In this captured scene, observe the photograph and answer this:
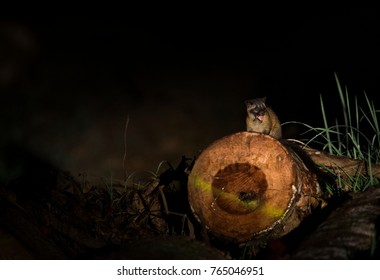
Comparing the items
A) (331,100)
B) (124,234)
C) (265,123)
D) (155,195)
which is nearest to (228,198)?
(124,234)

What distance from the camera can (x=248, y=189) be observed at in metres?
3.56

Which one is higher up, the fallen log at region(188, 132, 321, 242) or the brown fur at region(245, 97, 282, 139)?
the brown fur at region(245, 97, 282, 139)

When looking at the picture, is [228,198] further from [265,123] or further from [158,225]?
[265,123]

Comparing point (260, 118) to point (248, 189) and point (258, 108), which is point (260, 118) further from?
point (248, 189)

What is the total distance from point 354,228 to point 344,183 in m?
1.17

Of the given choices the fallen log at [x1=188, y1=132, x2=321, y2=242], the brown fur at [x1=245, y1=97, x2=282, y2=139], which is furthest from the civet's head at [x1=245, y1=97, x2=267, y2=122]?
the fallen log at [x1=188, y1=132, x2=321, y2=242]

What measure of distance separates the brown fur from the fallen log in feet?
5.11

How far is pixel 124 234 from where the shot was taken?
12.1 feet

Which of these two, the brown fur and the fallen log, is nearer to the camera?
the fallen log

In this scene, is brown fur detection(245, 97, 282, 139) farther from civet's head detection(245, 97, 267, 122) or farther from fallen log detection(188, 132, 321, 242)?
fallen log detection(188, 132, 321, 242)

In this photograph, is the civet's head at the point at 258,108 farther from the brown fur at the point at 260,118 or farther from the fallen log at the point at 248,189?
the fallen log at the point at 248,189

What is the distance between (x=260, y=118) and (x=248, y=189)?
1748 millimetres

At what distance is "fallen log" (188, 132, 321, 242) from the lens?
11.6 feet

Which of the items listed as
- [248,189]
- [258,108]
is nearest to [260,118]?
[258,108]
